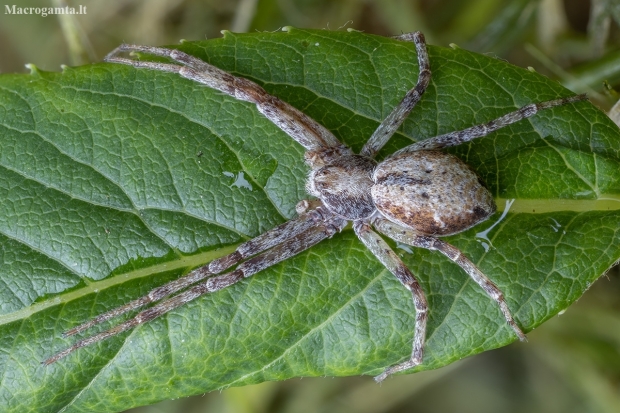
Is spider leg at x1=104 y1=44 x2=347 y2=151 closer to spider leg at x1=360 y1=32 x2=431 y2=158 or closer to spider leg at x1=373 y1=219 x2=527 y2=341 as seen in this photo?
spider leg at x1=360 y1=32 x2=431 y2=158

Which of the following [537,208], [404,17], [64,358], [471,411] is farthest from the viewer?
[471,411]

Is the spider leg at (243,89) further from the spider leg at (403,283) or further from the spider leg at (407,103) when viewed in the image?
the spider leg at (403,283)

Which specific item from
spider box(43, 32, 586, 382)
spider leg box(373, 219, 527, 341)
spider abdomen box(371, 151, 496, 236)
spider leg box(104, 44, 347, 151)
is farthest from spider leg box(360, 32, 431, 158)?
spider leg box(373, 219, 527, 341)

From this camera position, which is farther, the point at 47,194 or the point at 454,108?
the point at 454,108

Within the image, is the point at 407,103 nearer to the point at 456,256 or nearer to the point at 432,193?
the point at 432,193

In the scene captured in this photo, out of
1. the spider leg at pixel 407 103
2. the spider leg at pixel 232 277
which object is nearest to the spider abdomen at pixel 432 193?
the spider leg at pixel 407 103

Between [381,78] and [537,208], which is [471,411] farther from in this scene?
[381,78]


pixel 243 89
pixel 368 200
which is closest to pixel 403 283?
pixel 368 200

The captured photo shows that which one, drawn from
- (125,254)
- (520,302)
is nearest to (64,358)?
(125,254)
